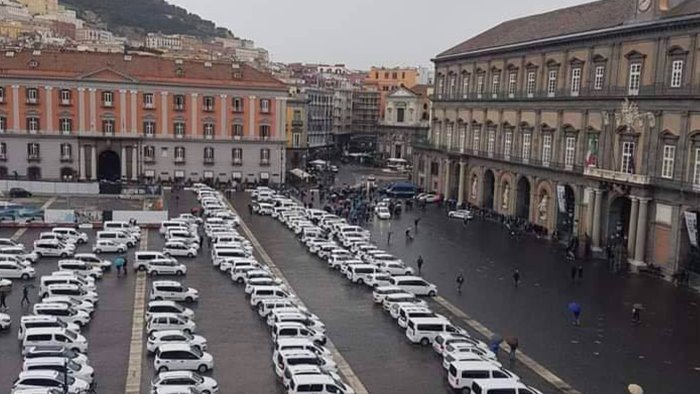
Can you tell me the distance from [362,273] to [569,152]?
24.7 metres

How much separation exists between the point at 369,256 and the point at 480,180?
30676mm

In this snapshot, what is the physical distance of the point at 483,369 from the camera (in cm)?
2802

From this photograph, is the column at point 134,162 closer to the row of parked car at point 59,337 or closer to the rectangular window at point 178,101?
the rectangular window at point 178,101

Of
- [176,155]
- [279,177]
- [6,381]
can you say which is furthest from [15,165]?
[6,381]

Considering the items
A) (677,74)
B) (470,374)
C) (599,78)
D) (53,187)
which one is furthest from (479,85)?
(470,374)

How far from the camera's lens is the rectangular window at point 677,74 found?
48594mm

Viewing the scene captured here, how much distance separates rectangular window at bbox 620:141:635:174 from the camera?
53028 mm

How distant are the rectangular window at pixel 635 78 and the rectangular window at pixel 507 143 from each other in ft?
61.4

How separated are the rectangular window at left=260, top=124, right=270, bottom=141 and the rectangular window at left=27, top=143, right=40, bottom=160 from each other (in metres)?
23.9

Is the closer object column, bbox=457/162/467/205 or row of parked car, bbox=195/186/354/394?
row of parked car, bbox=195/186/354/394

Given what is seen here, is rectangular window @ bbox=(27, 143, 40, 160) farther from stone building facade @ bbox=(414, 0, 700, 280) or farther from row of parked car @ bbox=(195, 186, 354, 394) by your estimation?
stone building facade @ bbox=(414, 0, 700, 280)

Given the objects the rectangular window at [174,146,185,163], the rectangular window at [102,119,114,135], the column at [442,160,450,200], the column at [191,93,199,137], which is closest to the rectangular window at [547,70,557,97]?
the column at [442,160,450,200]

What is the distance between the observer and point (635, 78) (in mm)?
52938

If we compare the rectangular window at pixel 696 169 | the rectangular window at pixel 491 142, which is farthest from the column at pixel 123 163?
the rectangular window at pixel 696 169
